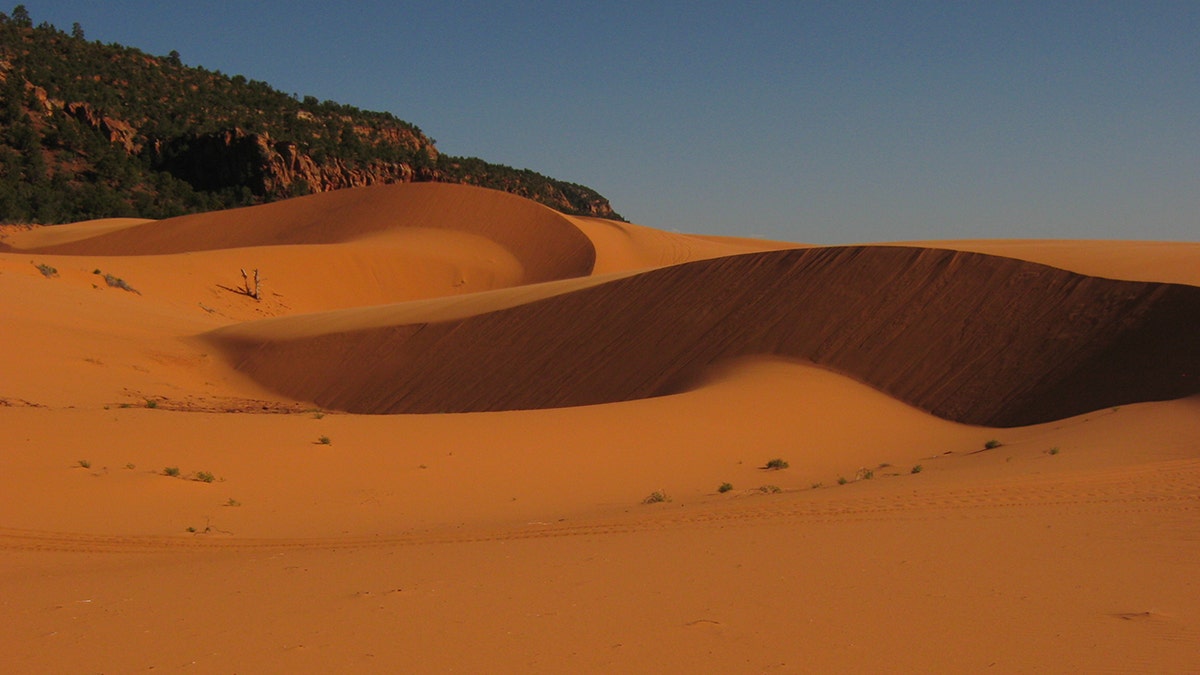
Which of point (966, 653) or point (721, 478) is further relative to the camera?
point (721, 478)

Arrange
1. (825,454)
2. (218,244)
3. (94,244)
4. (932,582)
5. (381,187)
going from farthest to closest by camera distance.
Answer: (381,187)
(218,244)
(94,244)
(825,454)
(932,582)

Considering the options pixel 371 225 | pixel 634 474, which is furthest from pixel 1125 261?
pixel 371 225

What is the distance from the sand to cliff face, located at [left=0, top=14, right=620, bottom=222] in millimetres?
36306

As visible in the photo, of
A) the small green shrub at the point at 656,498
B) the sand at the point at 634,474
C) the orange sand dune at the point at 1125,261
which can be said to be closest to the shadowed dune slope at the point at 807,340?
the sand at the point at 634,474

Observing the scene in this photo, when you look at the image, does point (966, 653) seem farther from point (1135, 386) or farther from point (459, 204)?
point (459, 204)

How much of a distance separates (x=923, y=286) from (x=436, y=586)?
1523 cm

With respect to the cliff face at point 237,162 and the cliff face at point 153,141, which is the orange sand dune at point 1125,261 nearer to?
the cliff face at point 153,141

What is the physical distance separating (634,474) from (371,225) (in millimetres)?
42992

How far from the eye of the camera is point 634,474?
11633 millimetres

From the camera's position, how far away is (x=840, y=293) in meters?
19.4

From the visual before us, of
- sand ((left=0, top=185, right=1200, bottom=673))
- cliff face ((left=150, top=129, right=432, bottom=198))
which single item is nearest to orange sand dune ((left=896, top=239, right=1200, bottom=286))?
sand ((left=0, top=185, right=1200, bottom=673))

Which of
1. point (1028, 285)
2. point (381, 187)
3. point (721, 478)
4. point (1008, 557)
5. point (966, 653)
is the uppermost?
point (381, 187)

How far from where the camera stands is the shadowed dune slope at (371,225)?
45.7 meters

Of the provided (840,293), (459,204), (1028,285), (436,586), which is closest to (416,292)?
(459,204)
